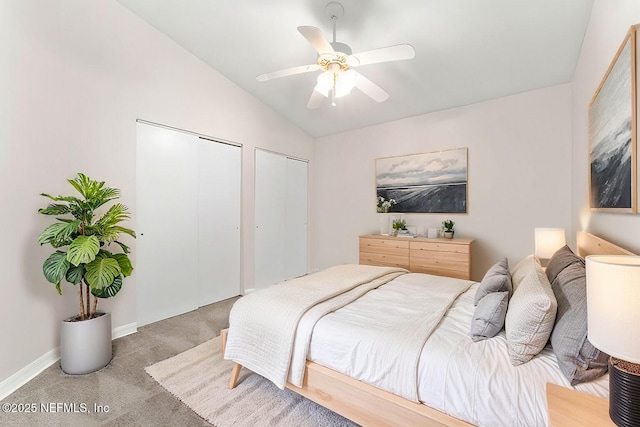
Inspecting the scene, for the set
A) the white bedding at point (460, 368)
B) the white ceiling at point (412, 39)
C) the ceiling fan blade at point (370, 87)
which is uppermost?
the white ceiling at point (412, 39)

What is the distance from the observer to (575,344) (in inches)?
41.8

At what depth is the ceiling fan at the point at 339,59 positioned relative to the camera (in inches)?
74.2

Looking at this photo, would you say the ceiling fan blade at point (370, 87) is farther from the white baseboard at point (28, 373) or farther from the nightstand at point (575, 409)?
the white baseboard at point (28, 373)

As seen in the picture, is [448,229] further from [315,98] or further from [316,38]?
[316,38]

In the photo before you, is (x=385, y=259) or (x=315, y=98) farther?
(x=385, y=259)

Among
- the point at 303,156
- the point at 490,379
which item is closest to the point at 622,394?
the point at 490,379

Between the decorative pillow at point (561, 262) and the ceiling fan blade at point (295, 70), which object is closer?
the decorative pillow at point (561, 262)

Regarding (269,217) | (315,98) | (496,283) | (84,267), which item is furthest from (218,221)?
(496,283)

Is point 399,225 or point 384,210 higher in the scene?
point 384,210

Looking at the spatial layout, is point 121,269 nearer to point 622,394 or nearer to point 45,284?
point 45,284

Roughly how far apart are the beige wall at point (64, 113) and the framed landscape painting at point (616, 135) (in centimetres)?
356

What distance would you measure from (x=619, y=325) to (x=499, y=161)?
10.5ft

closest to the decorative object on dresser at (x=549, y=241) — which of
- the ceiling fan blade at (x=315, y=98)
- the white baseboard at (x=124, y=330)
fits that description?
the ceiling fan blade at (x=315, y=98)

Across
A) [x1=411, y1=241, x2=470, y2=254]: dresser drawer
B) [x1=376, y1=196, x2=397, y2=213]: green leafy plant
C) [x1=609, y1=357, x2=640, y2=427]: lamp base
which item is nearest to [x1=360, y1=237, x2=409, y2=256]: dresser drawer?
[x1=411, y1=241, x2=470, y2=254]: dresser drawer
